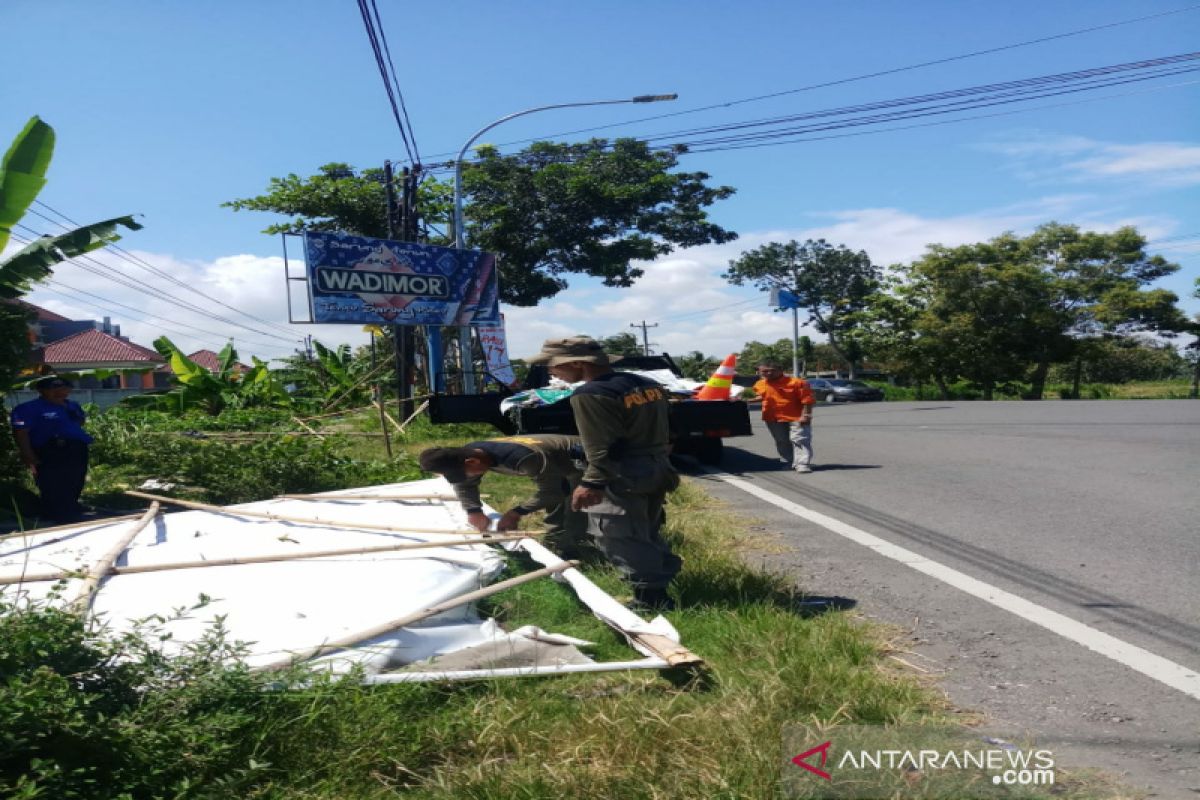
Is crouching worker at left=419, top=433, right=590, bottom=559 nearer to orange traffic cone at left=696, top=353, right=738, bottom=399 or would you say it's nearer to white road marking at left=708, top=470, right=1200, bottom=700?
white road marking at left=708, top=470, right=1200, bottom=700

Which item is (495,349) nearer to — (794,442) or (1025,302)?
(794,442)

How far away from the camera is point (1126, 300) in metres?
44.2

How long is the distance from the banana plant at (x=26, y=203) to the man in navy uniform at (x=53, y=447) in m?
1.16

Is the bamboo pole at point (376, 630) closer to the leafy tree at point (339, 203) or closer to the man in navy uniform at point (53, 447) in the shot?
the man in navy uniform at point (53, 447)

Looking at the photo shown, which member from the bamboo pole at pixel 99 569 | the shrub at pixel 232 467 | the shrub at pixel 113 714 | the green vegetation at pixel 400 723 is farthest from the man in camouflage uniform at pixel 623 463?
the shrub at pixel 232 467

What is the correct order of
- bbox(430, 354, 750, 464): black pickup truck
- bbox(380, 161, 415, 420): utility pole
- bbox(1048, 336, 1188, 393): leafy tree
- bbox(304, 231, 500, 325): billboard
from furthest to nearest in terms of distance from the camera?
bbox(1048, 336, 1188, 393): leafy tree
bbox(380, 161, 415, 420): utility pole
bbox(304, 231, 500, 325): billboard
bbox(430, 354, 750, 464): black pickup truck

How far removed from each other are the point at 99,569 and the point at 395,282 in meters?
15.1

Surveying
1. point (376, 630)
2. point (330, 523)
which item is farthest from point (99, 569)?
point (376, 630)

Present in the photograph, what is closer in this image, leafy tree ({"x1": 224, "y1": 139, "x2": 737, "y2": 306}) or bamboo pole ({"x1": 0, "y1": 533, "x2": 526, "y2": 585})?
bamboo pole ({"x1": 0, "y1": 533, "x2": 526, "y2": 585})

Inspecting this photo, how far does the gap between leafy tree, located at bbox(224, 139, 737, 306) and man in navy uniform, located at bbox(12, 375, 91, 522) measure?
20.9m

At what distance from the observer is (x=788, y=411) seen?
39.4ft

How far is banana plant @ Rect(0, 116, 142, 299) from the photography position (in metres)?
8.59

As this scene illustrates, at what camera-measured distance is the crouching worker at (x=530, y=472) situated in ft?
17.3

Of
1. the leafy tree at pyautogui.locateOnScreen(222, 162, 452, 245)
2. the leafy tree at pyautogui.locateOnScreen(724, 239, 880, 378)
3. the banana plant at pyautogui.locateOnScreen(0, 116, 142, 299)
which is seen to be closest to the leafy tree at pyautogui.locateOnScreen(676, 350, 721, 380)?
the leafy tree at pyautogui.locateOnScreen(724, 239, 880, 378)
